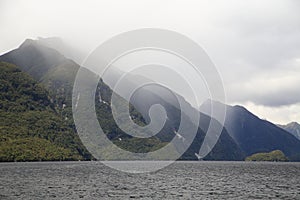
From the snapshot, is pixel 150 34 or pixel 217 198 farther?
pixel 150 34

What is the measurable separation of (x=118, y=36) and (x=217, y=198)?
44.5 m

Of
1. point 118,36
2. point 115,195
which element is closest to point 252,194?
point 115,195

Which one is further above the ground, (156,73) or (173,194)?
(156,73)

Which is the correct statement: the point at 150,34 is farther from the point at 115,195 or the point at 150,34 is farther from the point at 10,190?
the point at 10,190

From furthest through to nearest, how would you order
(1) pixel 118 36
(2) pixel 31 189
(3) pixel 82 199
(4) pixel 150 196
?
(2) pixel 31 189 → (1) pixel 118 36 → (4) pixel 150 196 → (3) pixel 82 199

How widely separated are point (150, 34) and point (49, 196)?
45.4 m

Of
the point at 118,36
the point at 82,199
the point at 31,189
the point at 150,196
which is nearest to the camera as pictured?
the point at 82,199

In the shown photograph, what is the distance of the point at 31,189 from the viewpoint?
344ft

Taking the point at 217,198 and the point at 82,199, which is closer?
the point at 82,199

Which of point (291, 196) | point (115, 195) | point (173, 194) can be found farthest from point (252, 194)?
point (115, 195)

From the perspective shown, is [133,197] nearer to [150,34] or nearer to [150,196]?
[150,196]

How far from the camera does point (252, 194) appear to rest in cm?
10356

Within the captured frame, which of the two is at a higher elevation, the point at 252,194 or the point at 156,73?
the point at 156,73

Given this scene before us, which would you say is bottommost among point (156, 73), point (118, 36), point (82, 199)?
point (82, 199)
